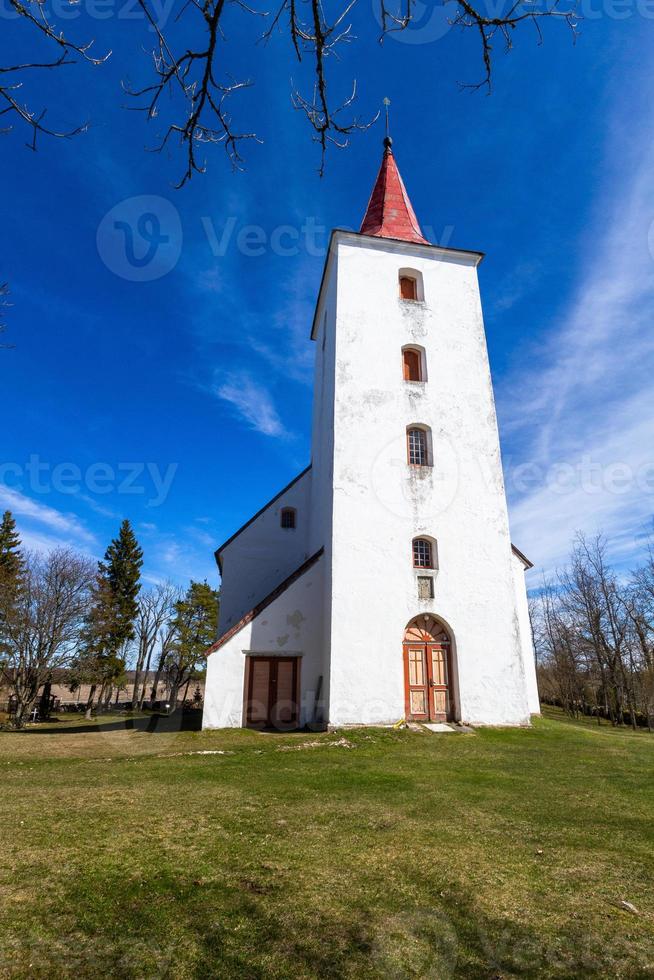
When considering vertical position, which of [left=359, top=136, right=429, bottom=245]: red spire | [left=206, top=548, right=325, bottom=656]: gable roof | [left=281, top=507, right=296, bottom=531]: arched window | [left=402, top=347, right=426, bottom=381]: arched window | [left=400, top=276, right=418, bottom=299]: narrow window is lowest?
[left=206, top=548, right=325, bottom=656]: gable roof

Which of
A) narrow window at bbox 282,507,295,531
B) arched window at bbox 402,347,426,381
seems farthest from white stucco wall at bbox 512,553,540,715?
narrow window at bbox 282,507,295,531

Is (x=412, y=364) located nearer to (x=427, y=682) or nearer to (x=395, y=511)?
(x=395, y=511)

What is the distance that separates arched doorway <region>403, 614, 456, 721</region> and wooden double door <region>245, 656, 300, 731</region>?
11.5 ft

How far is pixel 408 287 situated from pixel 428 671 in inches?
563

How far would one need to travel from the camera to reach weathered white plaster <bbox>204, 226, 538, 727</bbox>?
575 inches

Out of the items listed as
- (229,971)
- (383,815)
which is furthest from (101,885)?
(383,815)

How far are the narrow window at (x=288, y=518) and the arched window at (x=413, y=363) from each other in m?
7.90

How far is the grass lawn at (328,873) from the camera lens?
319 centimetres

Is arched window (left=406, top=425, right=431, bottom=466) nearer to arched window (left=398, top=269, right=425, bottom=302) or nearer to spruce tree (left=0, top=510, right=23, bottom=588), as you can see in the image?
arched window (left=398, top=269, right=425, bottom=302)

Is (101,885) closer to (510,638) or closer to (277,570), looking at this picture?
(510,638)

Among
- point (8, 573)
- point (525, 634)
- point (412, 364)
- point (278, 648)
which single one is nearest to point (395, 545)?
point (278, 648)

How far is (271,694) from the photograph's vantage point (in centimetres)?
1542

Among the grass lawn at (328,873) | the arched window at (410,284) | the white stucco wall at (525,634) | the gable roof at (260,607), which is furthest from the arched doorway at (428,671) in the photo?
the arched window at (410,284)

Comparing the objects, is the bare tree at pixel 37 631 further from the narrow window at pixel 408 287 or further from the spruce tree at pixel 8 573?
the narrow window at pixel 408 287
